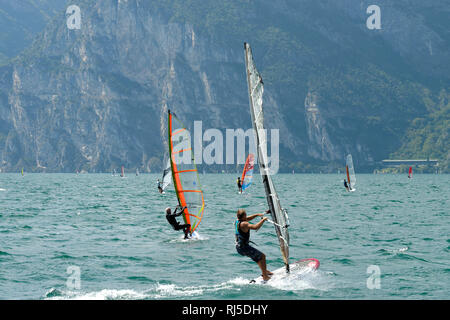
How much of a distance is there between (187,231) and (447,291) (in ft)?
41.8

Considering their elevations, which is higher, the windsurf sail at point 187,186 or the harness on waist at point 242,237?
the windsurf sail at point 187,186

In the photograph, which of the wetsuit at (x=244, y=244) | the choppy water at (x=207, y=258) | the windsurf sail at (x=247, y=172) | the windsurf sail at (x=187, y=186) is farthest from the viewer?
the windsurf sail at (x=247, y=172)

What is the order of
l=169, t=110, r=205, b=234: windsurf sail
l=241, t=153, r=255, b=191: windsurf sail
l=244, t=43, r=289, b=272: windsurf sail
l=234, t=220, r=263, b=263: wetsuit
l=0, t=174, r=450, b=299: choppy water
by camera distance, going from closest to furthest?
l=244, t=43, r=289, b=272: windsurf sail, l=0, t=174, r=450, b=299: choppy water, l=234, t=220, r=263, b=263: wetsuit, l=169, t=110, r=205, b=234: windsurf sail, l=241, t=153, r=255, b=191: windsurf sail

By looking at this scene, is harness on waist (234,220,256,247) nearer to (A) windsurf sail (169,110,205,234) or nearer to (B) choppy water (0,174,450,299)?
(B) choppy water (0,174,450,299)

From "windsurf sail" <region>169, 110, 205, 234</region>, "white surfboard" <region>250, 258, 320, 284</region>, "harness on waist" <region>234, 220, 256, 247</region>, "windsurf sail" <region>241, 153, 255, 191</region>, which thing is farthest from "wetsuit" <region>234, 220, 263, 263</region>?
"windsurf sail" <region>241, 153, 255, 191</region>

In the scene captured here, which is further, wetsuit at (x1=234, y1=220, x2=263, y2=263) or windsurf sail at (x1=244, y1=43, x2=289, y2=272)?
wetsuit at (x1=234, y1=220, x2=263, y2=263)

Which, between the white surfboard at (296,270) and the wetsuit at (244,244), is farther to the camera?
the white surfboard at (296,270)

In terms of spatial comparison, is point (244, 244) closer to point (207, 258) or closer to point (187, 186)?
point (207, 258)

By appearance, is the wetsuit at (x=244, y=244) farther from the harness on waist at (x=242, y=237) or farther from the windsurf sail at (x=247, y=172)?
the windsurf sail at (x=247, y=172)

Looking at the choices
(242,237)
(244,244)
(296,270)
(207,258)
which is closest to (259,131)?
(242,237)

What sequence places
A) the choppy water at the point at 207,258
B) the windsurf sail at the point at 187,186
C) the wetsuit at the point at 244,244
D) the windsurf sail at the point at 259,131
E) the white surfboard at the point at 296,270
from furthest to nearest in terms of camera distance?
the windsurf sail at the point at 187,186, the white surfboard at the point at 296,270, the wetsuit at the point at 244,244, the choppy water at the point at 207,258, the windsurf sail at the point at 259,131

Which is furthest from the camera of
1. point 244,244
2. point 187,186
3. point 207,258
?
point 187,186

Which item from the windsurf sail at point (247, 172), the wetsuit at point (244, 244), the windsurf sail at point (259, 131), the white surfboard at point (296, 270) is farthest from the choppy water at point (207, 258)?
the windsurf sail at point (247, 172)

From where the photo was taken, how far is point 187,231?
2791cm
